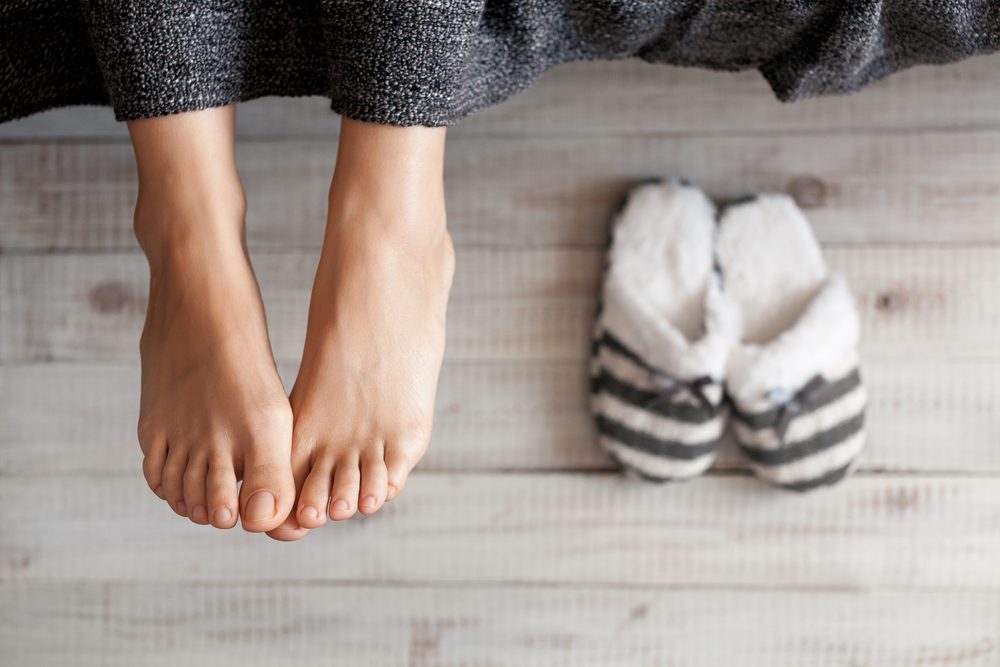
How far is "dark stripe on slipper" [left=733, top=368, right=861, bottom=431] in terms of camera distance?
837 millimetres

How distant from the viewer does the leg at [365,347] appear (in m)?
0.59

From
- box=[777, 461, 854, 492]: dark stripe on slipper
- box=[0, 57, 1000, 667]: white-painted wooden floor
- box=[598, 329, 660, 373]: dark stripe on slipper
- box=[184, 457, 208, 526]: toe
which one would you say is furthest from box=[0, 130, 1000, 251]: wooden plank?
box=[184, 457, 208, 526]: toe

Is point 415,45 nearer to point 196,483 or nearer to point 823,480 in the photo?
point 196,483

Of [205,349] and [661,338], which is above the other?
[205,349]

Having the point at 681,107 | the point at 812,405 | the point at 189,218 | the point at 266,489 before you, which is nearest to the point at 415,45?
the point at 189,218

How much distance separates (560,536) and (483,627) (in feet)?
0.46

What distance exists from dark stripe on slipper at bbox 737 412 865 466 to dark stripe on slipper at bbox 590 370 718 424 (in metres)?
0.08

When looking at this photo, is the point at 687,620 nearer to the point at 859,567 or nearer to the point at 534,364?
the point at 859,567

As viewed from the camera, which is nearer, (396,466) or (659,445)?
(396,466)

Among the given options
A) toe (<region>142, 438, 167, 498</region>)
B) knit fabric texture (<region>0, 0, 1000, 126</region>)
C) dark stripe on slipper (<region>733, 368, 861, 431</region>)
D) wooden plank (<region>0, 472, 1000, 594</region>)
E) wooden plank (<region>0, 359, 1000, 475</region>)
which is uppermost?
knit fabric texture (<region>0, 0, 1000, 126</region>)

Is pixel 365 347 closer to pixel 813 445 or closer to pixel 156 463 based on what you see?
pixel 156 463

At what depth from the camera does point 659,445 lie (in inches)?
33.3

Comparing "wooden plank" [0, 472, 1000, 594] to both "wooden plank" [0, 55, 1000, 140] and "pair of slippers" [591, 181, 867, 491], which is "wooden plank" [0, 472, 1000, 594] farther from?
"wooden plank" [0, 55, 1000, 140]

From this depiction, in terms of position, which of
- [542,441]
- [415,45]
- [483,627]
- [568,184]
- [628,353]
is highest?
[415,45]
